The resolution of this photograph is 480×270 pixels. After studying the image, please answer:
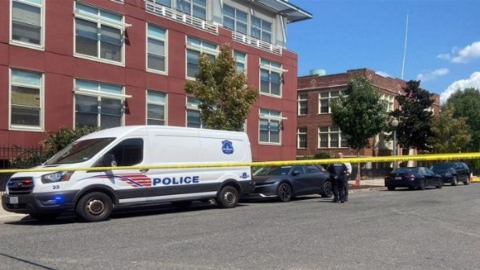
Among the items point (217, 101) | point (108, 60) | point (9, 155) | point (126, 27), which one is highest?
point (126, 27)

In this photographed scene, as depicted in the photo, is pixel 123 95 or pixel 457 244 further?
pixel 123 95

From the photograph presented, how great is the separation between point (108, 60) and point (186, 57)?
15.7ft

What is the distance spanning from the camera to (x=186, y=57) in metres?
26.2

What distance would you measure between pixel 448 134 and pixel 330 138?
32.2 feet

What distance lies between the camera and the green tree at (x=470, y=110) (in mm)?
38219

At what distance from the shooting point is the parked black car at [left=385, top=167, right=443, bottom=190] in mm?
24734

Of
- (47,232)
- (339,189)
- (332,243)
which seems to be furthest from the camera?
(339,189)

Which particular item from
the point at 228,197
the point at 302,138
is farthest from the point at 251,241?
the point at 302,138

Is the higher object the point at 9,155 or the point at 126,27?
the point at 126,27

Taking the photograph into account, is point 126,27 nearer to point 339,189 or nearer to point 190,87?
point 190,87

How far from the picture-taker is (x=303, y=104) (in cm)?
4641

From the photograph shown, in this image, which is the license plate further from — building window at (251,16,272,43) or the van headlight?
building window at (251,16,272,43)

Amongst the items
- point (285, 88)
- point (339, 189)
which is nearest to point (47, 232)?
point (339, 189)

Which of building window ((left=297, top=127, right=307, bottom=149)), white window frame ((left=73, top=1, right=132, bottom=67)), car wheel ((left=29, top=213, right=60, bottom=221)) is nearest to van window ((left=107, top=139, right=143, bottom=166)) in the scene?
car wheel ((left=29, top=213, right=60, bottom=221))
